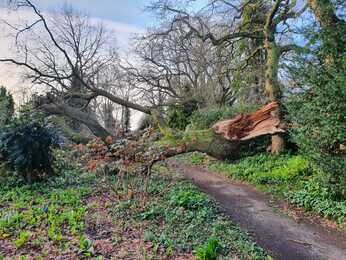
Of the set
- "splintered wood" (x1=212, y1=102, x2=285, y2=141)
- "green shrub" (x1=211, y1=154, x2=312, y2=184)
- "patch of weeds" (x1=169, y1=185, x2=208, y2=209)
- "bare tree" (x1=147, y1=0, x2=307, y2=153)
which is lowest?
"patch of weeds" (x1=169, y1=185, x2=208, y2=209)

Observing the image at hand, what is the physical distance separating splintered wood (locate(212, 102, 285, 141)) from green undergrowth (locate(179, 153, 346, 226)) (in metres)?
0.83

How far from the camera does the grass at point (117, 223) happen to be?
4301 millimetres

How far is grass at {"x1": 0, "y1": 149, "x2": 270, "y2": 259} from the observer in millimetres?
4301

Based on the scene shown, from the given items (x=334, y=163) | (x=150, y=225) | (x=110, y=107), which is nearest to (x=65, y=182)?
(x=150, y=225)

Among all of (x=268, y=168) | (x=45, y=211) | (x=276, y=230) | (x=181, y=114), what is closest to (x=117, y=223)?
(x=45, y=211)

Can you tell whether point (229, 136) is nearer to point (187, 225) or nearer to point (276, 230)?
point (276, 230)

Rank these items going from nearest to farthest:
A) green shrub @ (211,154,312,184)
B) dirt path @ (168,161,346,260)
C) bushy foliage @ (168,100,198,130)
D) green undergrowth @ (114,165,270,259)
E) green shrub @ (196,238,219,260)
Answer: green shrub @ (196,238,219,260) → green undergrowth @ (114,165,270,259) → dirt path @ (168,161,346,260) → green shrub @ (211,154,312,184) → bushy foliage @ (168,100,198,130)

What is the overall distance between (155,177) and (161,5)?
20.9ft

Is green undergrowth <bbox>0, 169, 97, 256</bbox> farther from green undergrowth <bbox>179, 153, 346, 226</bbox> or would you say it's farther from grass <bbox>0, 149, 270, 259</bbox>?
green undergrowth <bbox>179, 153, 346, 226</bbox>

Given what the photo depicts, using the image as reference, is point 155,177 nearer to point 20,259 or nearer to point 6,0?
point 20,259

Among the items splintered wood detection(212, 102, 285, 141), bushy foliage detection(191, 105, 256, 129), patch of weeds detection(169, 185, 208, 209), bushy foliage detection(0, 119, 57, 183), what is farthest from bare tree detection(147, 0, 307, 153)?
bushy foliage detection(0, 119, 57, 183)

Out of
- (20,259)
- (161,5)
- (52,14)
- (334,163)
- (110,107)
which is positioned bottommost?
(20,259)

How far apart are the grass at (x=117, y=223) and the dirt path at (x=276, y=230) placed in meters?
0.38

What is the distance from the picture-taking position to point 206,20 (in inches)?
571
